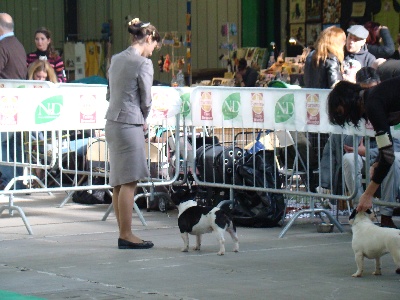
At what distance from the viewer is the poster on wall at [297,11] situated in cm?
1955

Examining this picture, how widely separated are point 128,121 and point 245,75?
9745mm

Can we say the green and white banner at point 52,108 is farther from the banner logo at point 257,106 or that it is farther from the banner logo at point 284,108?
the banner logo at point 284,108

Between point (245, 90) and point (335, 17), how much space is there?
886 cm

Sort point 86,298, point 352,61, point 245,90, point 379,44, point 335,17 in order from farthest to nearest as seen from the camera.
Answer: point 335,17, point 379,44, point 352,61, point 245,90, point 86,298

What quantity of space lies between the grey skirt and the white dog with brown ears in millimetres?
2196

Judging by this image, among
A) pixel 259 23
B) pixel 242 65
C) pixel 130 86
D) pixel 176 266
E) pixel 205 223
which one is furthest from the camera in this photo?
pixel 259 23

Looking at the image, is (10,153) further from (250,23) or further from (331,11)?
(250,23)

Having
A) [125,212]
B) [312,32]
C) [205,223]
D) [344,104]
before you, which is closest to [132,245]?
[125,212]

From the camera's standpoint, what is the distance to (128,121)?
352 inches

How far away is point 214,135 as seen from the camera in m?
11.6

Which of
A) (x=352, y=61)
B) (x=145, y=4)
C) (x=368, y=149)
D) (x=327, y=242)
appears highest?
(x=145, y=4)

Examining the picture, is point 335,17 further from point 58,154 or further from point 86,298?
point 86,298

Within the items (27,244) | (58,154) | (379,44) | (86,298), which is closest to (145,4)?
(379,44)

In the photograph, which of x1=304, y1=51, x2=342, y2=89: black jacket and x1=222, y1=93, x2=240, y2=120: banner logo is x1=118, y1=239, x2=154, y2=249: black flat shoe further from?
x1=304, y1=51, x2=342, y2=89: black jacket
